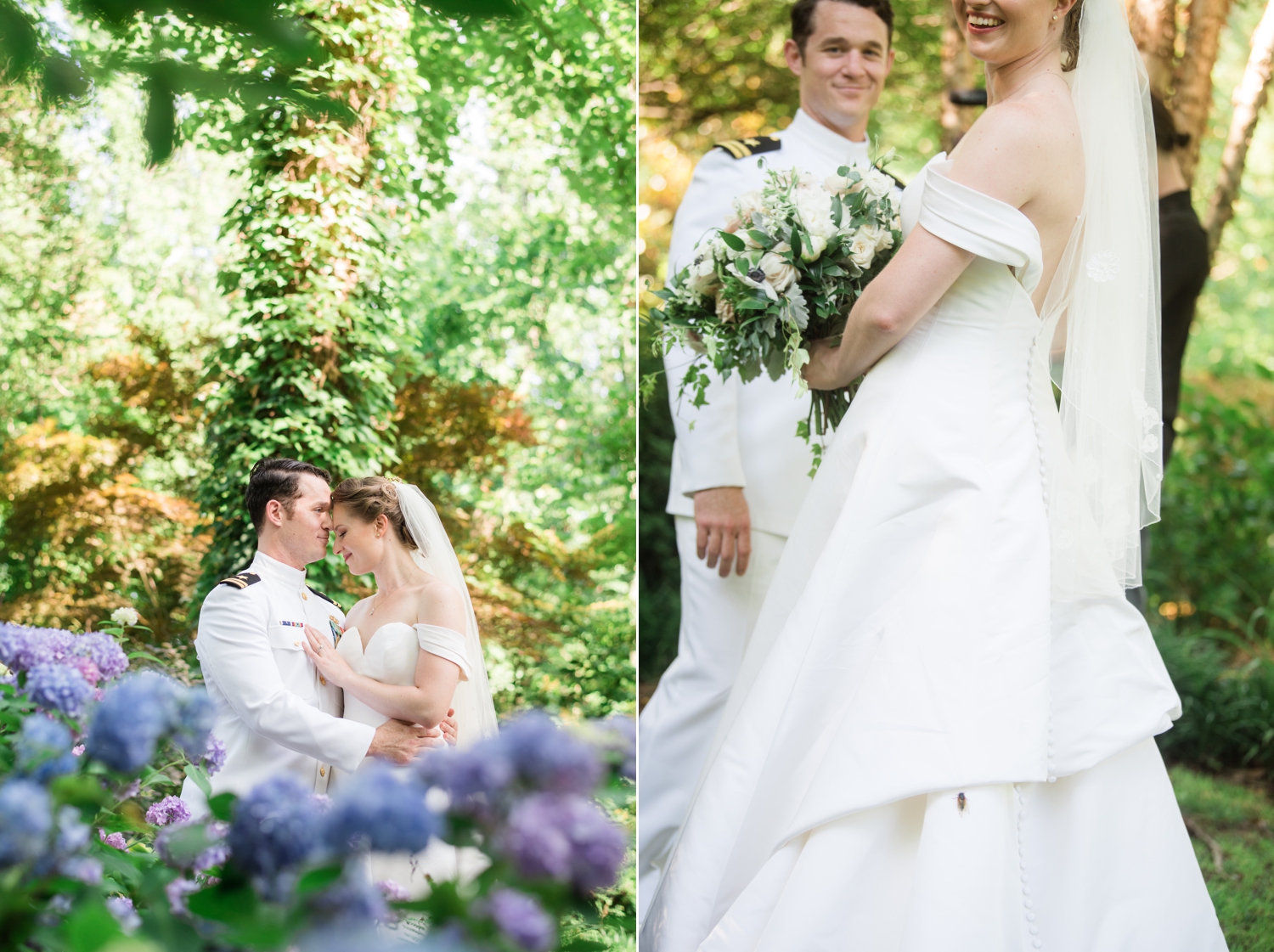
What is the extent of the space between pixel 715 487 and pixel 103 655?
174 cm

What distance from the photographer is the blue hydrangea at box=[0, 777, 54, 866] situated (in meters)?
0.73

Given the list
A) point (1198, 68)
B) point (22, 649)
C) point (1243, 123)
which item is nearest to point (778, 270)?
point (22, 649)

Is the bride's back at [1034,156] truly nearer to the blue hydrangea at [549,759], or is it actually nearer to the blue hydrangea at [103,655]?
the blue hydrangea at [549,759]

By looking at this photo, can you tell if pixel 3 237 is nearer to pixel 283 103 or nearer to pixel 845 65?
pixel 283 103

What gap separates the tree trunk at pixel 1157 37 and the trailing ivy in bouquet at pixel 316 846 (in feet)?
15.3

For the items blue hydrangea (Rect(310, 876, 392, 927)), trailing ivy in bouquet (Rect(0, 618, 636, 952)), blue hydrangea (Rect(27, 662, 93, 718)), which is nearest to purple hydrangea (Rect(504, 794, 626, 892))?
trailing ivy in bouquet (Rect(0, 618, 636, 952))

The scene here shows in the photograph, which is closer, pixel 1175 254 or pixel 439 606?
pixel 439 606

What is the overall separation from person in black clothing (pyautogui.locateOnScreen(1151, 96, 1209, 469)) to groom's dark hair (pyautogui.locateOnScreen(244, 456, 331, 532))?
3.36 m

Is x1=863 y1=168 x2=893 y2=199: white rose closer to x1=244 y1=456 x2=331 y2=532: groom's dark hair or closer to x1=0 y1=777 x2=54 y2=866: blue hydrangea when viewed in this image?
x1=244 y1=456 x2=331 y2=532: groom's dark hair

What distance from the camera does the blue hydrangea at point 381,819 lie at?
0.72 m

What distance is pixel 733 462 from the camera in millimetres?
2744

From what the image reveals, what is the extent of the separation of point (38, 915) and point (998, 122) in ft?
6.36

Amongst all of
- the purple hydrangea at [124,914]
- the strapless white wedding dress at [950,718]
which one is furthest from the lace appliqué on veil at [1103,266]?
the purple hydrangea at [124,914]

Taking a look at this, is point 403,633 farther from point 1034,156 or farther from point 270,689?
point 1034,156
